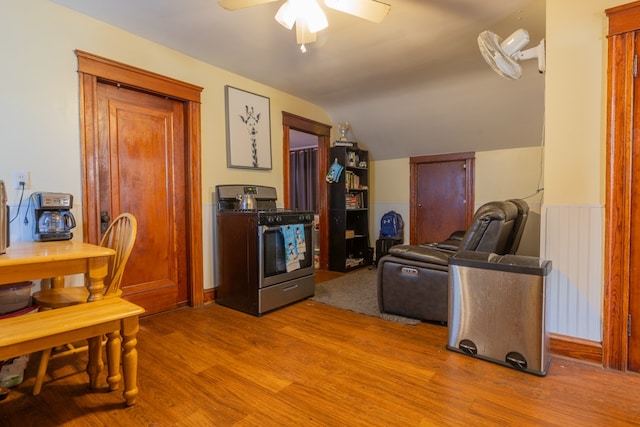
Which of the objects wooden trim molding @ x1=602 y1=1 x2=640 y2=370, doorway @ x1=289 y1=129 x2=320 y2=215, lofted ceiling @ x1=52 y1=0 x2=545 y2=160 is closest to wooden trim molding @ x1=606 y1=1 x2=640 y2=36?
wooden trim molding @ x1=602 y1=1 x2=640 y2=370

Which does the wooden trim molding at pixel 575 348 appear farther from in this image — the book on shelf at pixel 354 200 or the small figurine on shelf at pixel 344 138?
the small figurine on shelf at pixel 344 138

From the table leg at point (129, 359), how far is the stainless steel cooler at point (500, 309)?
6.12 feet

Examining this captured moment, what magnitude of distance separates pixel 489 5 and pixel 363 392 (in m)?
2.68

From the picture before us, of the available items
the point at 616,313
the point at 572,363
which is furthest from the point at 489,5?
the point at 572,363

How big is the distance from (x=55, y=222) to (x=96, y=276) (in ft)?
2.51

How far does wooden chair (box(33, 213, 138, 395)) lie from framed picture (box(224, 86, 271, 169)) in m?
1.54

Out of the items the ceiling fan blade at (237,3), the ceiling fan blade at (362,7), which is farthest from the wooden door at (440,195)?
the ceiling fan blade at (237,3)

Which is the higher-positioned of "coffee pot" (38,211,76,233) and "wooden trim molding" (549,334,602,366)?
"coffee pot" (38,211,76,233)

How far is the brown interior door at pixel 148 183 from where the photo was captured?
8.72ft

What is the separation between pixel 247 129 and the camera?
11.8ft

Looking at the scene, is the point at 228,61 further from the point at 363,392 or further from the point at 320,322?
the point at 363,392

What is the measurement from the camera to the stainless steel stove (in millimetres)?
2871

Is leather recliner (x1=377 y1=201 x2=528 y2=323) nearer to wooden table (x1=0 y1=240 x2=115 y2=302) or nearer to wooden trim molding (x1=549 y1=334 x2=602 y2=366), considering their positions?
wooden trim molding (x1=549 y1=334 x2=602 y2=366)

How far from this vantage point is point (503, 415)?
1.53 m
